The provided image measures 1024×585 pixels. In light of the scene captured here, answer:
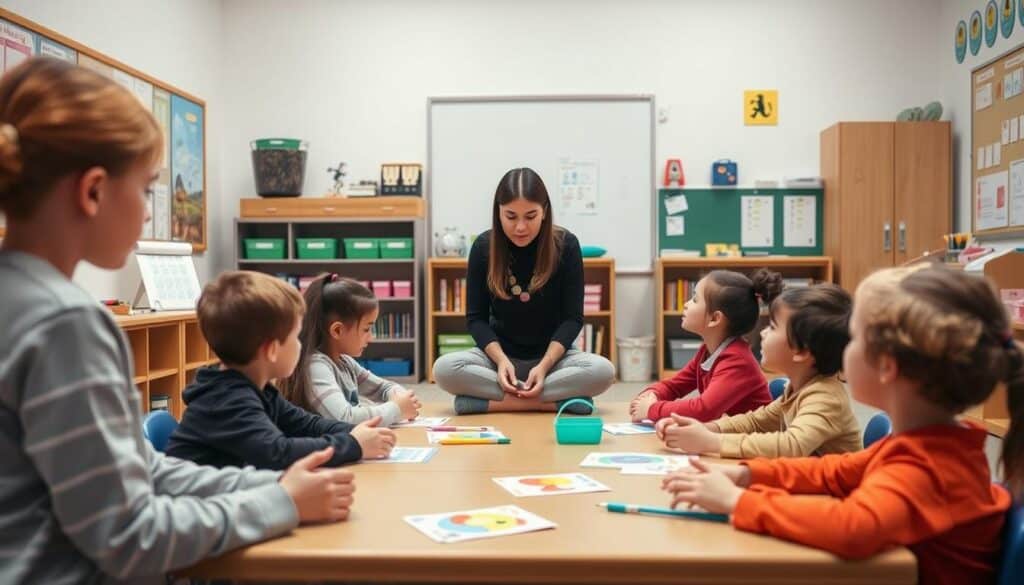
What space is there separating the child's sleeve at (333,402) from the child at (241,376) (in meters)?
0.48

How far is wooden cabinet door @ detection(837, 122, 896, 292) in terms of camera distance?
5602mm

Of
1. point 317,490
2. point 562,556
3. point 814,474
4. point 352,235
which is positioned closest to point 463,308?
point 352,235

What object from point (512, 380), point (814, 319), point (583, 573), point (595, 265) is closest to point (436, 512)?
point (583, 573)

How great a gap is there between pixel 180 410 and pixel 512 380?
2333mm

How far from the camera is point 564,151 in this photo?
6.01 metres

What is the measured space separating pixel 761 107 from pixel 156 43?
3.99 meters

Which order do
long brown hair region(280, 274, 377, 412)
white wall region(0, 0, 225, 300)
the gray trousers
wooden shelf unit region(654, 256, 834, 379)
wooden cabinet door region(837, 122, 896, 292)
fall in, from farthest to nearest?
wooden shelf unit region(654, 256, 834, 379), wooden cabinet door region(837, 122, 896, 292), white wall region(0, 0, 225, 300), the gray trousers, long brown hair region(280, 274, 377, 412)

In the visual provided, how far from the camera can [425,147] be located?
6070 millimetres

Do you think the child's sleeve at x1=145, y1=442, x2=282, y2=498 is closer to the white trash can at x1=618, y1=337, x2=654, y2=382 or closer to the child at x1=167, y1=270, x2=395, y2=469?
the child at x1=167, y1=270, x2=395, y2=469

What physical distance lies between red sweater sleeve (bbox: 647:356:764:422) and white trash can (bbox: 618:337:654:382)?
12.5 feet

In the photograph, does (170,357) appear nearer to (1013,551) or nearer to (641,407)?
(641,407)

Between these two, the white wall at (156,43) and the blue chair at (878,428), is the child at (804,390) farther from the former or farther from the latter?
the white wall at (156,43)

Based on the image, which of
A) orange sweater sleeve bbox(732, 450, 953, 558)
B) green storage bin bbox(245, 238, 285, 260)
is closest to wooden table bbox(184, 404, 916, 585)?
orange sweater sleeve bbox(732, 450, 953, 558)

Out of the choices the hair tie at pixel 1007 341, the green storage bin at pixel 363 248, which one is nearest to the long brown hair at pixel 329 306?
the hair tie at pixel 1007 341
